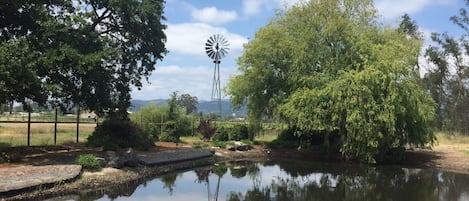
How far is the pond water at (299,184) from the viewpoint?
16.0 m

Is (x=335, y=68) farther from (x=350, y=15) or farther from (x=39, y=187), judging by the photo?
(x=39, y=187)

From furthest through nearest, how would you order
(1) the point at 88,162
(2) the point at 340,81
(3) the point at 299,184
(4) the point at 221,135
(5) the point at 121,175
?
(4) the point at 221,135 < (2) the point at 340,81 < (3) the point at 299,184 < (5) the point at 121,175 < (1) the point at 88,162

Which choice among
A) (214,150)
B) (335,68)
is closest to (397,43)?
(335,68)

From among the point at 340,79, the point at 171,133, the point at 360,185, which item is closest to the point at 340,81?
the point at 340,79

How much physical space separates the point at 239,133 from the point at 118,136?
33.9 feet

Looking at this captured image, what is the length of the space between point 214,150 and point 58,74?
11.7m

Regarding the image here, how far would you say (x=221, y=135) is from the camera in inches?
1280

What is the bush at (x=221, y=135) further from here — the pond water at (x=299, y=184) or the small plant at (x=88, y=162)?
the small plant at (x=88, y=162)

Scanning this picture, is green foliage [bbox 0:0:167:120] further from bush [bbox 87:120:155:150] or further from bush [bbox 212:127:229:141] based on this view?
bush [bbox 212:127:229:141]

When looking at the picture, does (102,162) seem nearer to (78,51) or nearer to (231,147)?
(78,51)

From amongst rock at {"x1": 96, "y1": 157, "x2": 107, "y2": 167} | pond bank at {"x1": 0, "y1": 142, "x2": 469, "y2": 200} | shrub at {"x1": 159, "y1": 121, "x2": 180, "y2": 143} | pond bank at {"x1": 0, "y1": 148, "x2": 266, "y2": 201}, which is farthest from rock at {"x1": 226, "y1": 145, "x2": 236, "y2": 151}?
rock at {"x1": 96, "y1": 157, "x2": 107, "y2": 167}

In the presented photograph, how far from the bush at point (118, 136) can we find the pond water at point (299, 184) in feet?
14.0

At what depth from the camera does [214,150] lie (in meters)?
27.6

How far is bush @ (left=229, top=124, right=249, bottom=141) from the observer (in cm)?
3278
